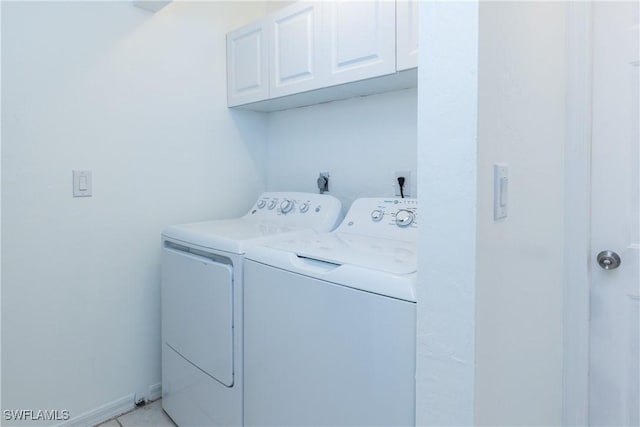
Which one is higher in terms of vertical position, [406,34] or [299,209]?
[406,34]

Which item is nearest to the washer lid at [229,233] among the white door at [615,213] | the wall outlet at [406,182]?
the wall outlet at [406,182]

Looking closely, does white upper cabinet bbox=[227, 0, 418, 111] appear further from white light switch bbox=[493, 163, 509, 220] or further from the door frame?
white light switch bbox=[493, 163, 509, 220]

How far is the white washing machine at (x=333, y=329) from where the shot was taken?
0.96 m

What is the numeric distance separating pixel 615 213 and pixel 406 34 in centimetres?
96

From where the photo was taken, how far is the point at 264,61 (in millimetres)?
2035

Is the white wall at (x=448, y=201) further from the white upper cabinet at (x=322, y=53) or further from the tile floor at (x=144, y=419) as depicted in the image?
the tile floor at (x=144, y=419)

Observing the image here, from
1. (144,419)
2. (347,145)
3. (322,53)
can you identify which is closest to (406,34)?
(322,53)

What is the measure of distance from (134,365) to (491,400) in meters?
1.81

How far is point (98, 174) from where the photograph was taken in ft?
5.92

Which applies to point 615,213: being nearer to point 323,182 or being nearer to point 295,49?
point 323,182

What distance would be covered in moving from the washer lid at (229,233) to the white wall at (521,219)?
0.90m

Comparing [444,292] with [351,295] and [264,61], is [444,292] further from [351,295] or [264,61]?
[264,61]

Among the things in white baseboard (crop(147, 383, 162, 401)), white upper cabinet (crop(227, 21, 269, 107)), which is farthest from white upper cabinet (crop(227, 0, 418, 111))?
white baseboard (crop(147, 383, 162, 401))

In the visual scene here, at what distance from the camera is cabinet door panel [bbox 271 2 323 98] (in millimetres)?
1805
